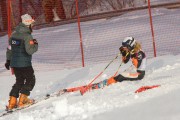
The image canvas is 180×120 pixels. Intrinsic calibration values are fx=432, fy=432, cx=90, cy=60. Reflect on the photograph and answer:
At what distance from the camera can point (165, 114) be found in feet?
18.5

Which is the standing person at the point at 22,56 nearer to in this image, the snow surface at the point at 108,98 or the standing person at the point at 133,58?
the snow surface at the point at 108,98

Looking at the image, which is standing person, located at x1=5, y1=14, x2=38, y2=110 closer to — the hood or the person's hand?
the hood

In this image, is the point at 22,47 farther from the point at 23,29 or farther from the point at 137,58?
the point at 137,58

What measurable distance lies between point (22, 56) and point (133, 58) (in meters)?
2.24

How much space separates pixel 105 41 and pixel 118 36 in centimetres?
70

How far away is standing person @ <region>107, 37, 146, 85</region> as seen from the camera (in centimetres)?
869

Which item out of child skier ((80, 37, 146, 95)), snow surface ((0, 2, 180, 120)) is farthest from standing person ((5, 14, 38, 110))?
child skier ((80, 37, 146, 95))

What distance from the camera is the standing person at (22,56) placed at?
26.8 feet

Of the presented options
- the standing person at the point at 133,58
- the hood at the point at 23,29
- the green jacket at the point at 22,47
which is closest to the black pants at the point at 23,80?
the green jacket at the point at 22,47

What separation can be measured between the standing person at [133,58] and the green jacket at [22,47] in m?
1.78

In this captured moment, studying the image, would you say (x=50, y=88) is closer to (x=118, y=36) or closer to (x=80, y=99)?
(x=80, y=99)

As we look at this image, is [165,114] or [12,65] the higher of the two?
[12,65]

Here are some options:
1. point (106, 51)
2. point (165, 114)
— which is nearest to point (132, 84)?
point (165, 114)

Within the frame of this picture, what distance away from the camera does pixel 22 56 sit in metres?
8.26
